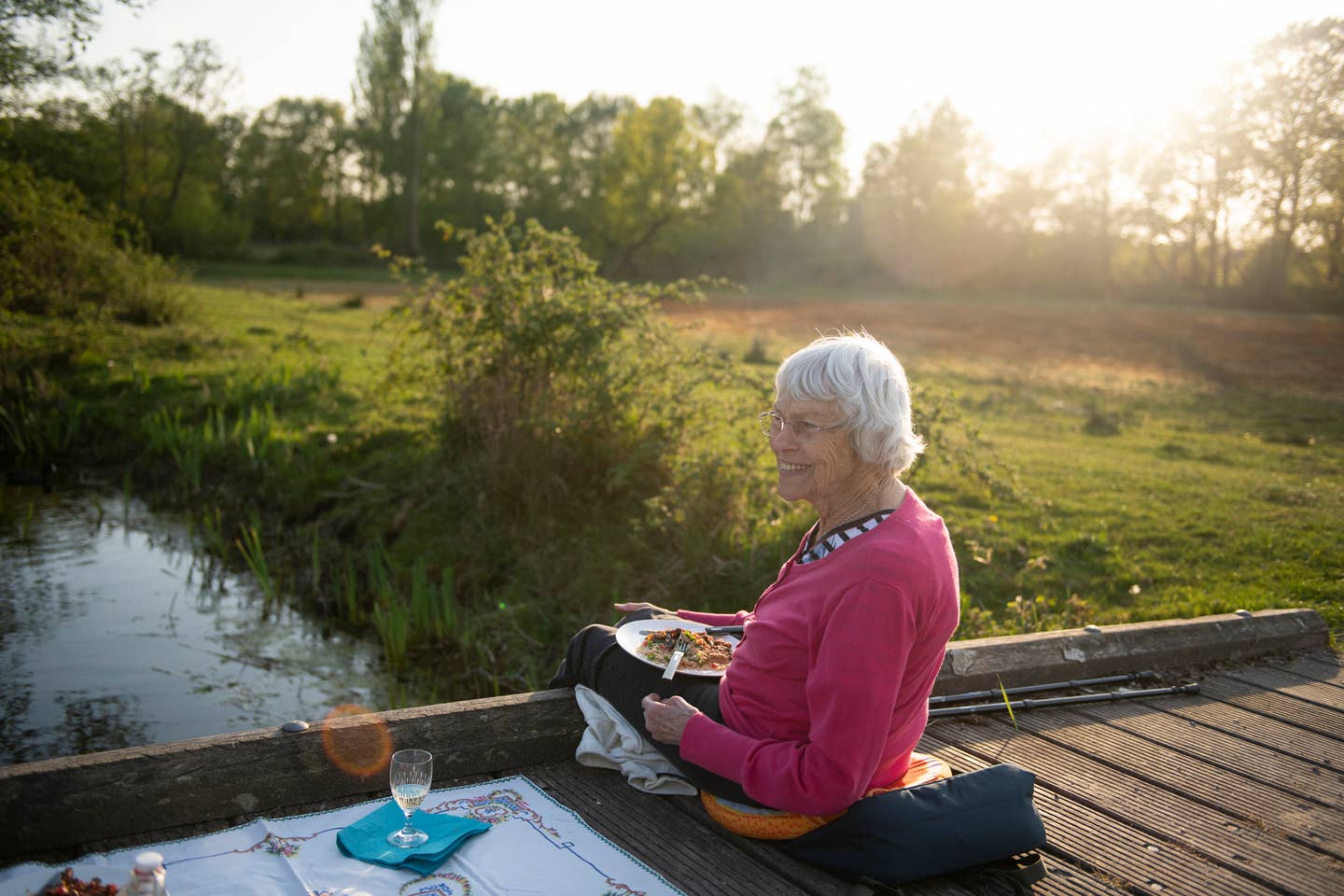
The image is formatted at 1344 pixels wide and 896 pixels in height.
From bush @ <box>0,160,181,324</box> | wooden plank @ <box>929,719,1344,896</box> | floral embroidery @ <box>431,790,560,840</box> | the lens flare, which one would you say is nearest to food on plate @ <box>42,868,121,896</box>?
the lens flare

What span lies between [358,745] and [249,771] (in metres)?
0.33

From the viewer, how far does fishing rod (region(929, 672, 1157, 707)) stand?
4281mm

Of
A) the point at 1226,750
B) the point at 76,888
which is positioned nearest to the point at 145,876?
the point at 76,888

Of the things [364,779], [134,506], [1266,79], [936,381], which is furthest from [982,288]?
[364,779]

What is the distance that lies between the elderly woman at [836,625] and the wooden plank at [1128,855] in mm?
630

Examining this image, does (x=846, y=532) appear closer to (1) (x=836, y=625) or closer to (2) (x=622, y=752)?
(1) (x=836, y=625)

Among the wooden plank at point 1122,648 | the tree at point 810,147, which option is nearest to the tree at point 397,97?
the tree at point 810,147

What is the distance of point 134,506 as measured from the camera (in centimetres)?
1037

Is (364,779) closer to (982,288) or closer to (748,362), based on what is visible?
(748,362)

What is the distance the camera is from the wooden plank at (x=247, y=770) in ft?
9.20

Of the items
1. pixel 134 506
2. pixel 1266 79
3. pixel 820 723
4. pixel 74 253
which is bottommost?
pixel 134 506

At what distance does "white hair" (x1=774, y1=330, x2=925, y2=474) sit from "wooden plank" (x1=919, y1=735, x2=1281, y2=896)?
137 centimetres

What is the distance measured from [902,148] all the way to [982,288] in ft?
37.6

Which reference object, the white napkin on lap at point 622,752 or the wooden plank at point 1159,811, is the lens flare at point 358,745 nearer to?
the white napkin on lap at point 622,752
